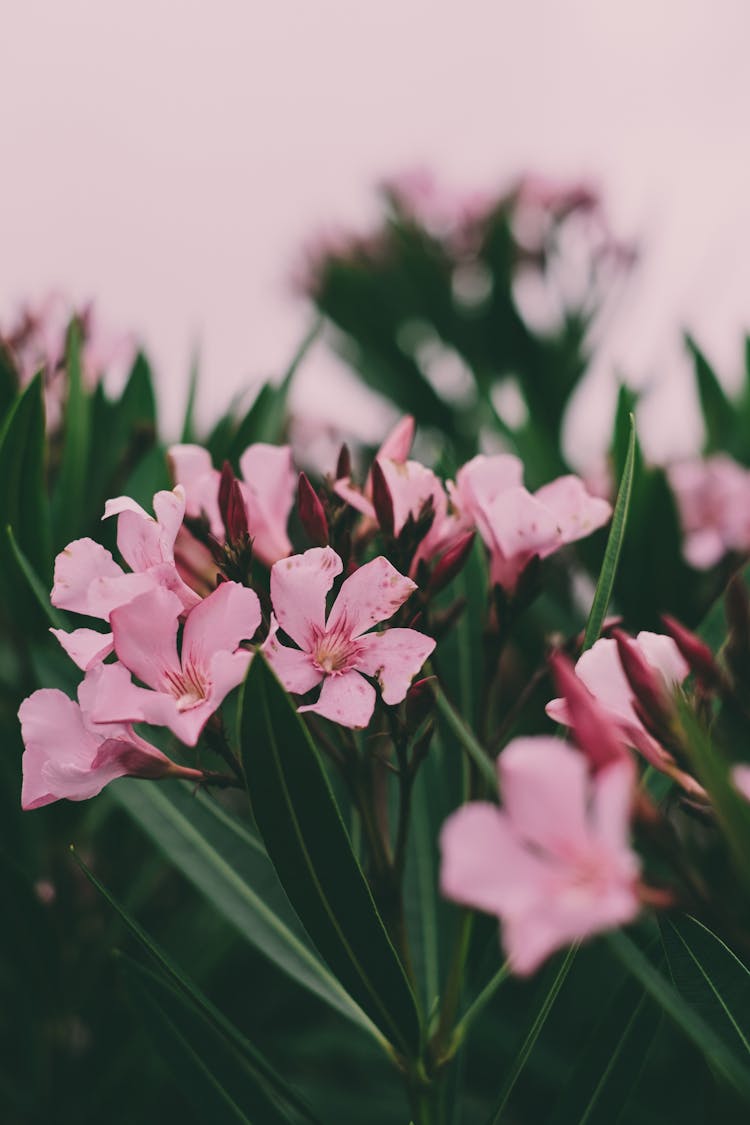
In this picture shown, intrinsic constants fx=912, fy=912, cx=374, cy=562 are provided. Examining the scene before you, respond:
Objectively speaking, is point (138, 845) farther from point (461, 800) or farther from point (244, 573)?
point (244, 573)

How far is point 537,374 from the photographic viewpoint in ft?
6.18

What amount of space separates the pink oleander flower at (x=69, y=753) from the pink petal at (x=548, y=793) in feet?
0.79

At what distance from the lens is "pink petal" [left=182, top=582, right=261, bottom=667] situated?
48 cm

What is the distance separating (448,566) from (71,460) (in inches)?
17.2

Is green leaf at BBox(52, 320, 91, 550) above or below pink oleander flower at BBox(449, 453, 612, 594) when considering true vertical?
above

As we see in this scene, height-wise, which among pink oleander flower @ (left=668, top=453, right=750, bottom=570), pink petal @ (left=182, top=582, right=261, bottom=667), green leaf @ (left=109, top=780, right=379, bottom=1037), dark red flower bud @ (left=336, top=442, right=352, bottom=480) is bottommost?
pink oleander flower @ (left=668, top=453, right=750, bottom=570)

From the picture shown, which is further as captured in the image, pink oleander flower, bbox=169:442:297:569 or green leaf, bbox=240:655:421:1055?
pink oleander flower, bbox=169:442:297:569

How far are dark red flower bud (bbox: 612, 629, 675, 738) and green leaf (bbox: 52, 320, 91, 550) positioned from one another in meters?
0.59

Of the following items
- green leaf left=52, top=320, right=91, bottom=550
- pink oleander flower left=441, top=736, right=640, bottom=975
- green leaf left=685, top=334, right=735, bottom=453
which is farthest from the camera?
green leaf left=685, top=334, right=735, bottom=453

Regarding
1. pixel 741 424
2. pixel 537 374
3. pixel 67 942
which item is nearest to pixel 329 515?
pixel 67 942

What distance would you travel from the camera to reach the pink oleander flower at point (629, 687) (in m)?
0.45

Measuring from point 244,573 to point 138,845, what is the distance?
2.65 feet

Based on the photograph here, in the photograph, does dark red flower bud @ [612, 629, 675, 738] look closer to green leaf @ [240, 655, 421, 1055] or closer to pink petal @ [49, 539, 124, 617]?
green leaf @ [240, 655, 421, 1055]

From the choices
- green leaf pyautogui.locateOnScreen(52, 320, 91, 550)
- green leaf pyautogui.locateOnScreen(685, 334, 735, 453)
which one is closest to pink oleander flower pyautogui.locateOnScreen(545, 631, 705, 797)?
green leaf pyautogui.locateOnScreen(52, 320, 91, 550)
